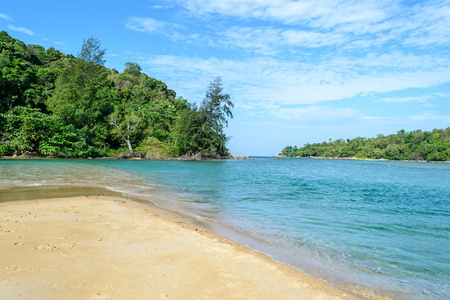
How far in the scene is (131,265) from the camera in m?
3.73

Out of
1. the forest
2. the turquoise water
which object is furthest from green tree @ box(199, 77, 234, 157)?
the turquoise water

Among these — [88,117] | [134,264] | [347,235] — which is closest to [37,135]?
[88,117]

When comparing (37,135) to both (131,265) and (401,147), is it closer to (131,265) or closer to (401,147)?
(131,265)

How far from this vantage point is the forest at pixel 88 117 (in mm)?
34094

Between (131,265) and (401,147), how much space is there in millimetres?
144499

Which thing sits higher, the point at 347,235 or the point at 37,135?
the point at 37,135

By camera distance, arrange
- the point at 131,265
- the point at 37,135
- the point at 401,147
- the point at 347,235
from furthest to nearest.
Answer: the point at 401,147 → the point at 37,135 → the point at 347,235 → the point at 131,265

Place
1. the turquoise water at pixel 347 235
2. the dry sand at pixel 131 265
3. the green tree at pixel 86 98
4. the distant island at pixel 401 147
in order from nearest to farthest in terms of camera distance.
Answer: the dry sand at pixel 131 265, the turquoise water at pixel 347 235, the green tree at pixel 86 98, the distant island at pixel 401 147

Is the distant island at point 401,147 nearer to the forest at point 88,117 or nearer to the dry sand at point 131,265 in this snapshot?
the forest at point 88,117

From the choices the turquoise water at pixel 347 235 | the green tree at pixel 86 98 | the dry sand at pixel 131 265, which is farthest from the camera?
the green tree at pixel 86 98

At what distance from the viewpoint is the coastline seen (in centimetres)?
306

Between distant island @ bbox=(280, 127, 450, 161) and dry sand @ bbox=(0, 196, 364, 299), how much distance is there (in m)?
134

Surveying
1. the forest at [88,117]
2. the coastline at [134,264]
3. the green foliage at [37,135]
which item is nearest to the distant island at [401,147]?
the forest at [88,117]

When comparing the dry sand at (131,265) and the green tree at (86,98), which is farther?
the green tree at (86,98)
